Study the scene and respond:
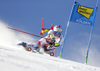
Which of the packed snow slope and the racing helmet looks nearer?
the packed snow slope

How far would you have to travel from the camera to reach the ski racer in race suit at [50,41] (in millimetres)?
6909

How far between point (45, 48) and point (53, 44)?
436 mm

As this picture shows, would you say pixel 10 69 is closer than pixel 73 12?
Yes

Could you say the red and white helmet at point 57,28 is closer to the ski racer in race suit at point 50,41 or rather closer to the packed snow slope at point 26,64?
the ski racer in race suit at point 50,41

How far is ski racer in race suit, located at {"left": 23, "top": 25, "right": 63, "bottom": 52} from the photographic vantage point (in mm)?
6909

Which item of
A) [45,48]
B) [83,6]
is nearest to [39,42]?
[45,48]

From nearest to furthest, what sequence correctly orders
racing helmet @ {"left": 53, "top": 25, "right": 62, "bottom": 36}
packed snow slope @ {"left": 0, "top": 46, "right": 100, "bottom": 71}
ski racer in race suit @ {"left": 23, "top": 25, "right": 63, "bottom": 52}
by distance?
packed snow slope @ {"left": 0, "top": 46, "right": 100, "bottom": 71} → ski racer in race suit @ {"left": 23, "top": 25, "right": 63, "bottom": 52} → racing helmet @ {"left": 53, "top": 25, "right": 62, "bottom": 36}

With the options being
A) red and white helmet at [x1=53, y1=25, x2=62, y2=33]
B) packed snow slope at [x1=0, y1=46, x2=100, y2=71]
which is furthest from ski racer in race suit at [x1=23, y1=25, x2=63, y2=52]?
packed snow slope at [x1=0, y1=46, x2=100, y2=71]

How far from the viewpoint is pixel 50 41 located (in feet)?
22.7

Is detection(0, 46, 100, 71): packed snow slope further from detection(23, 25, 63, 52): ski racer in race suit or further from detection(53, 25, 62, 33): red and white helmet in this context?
detection(53, 25, 62, 33): red and white helmet

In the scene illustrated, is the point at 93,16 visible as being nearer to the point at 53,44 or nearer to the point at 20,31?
the point at 53,44

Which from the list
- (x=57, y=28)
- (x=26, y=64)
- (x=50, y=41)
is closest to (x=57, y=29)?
(x=57, y=28)

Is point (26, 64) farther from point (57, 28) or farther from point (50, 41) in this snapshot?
point (57, 28)

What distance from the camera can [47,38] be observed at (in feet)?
23.0
